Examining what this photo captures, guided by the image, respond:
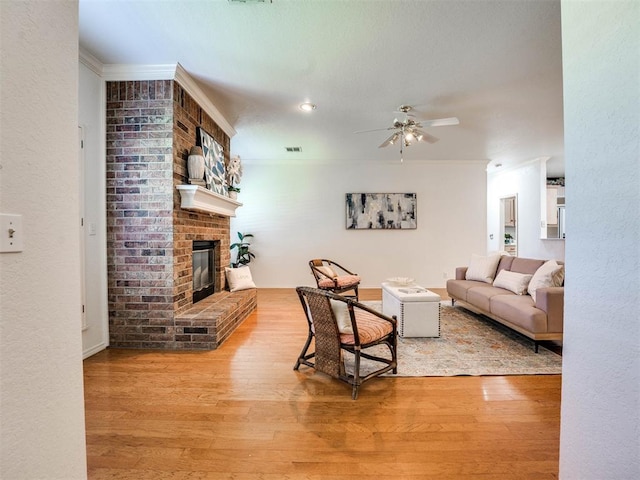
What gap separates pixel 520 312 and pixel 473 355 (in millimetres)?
686

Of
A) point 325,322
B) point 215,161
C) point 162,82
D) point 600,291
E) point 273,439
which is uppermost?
point 162,82

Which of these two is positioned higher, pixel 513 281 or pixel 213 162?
pixel 213 162

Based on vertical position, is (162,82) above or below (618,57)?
above

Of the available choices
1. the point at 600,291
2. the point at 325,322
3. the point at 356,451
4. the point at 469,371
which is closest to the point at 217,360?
the point at 325,322

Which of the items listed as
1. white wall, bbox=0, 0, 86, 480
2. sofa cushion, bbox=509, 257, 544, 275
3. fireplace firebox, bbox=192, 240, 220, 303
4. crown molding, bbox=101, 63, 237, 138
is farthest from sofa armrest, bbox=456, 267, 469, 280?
white wall, bbox=0, 0, 86, 480

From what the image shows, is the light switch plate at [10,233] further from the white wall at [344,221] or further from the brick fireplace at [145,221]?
the white wall at [344,221]

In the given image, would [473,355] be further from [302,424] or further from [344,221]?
[344,221]

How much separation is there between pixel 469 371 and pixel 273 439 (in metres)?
1.68

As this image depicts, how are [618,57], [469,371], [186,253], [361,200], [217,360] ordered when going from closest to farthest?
[618,57] < [469,371] < [217,360] < [186,253] < [361,200]

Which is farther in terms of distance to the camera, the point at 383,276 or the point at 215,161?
the point at 383,276

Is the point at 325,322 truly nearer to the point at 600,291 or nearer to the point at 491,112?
the point at 600,291

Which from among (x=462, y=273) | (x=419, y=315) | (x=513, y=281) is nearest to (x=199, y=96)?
(x=419, y=315)

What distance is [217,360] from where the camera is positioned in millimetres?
2568

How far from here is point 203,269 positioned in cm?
369
